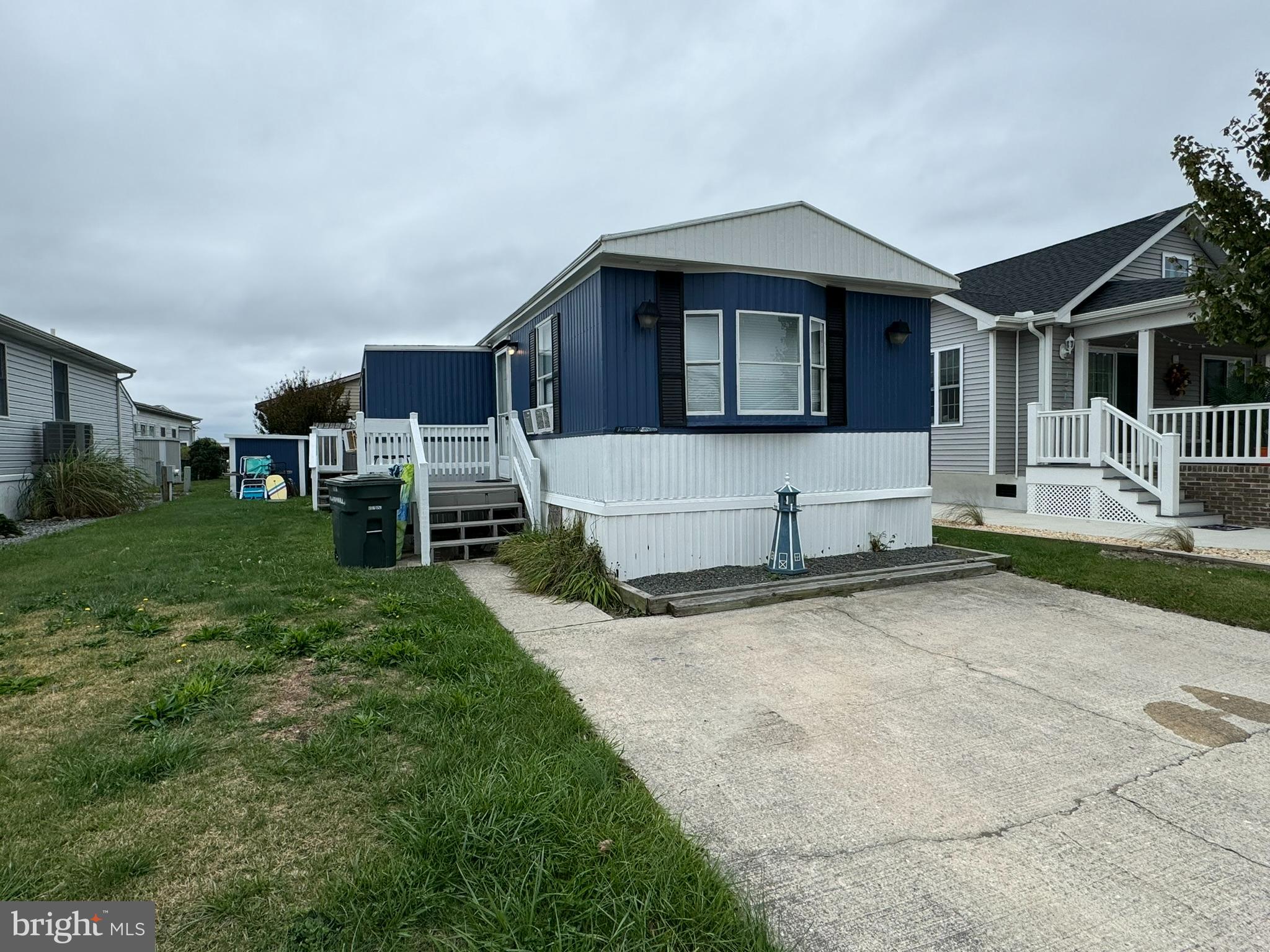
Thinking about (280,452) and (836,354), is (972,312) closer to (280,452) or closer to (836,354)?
(836,354)

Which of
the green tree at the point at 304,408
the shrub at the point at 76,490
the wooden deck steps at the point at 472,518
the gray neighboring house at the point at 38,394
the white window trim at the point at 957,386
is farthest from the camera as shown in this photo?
the green tree at the point at 304,408

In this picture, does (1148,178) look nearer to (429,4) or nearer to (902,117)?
(902,117)

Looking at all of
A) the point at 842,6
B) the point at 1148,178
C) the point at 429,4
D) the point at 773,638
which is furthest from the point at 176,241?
the point at 1148,178

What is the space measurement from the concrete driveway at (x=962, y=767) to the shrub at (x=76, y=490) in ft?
43.5

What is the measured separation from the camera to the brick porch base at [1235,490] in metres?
9.85

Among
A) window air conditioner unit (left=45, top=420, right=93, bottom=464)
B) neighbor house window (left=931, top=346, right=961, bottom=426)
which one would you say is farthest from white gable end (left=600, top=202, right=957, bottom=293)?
window air conditioner unit (left=45, top=420, right=93, bottom=464)

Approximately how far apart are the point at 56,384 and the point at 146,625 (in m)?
14.3

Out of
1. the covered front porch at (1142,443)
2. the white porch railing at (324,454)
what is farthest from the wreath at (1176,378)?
the white porch railing at (324,454)

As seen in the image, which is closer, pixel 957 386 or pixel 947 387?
pixel 957 386

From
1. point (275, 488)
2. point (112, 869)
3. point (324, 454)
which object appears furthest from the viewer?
point (275, 488)

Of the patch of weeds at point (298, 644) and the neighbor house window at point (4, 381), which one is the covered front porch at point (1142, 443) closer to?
the patch of weeds at point (298, 644)

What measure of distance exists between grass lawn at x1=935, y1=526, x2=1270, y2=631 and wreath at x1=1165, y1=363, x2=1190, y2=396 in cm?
693

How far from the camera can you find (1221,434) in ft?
38.2

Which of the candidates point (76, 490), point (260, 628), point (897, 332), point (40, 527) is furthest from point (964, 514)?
point (76, 490)
